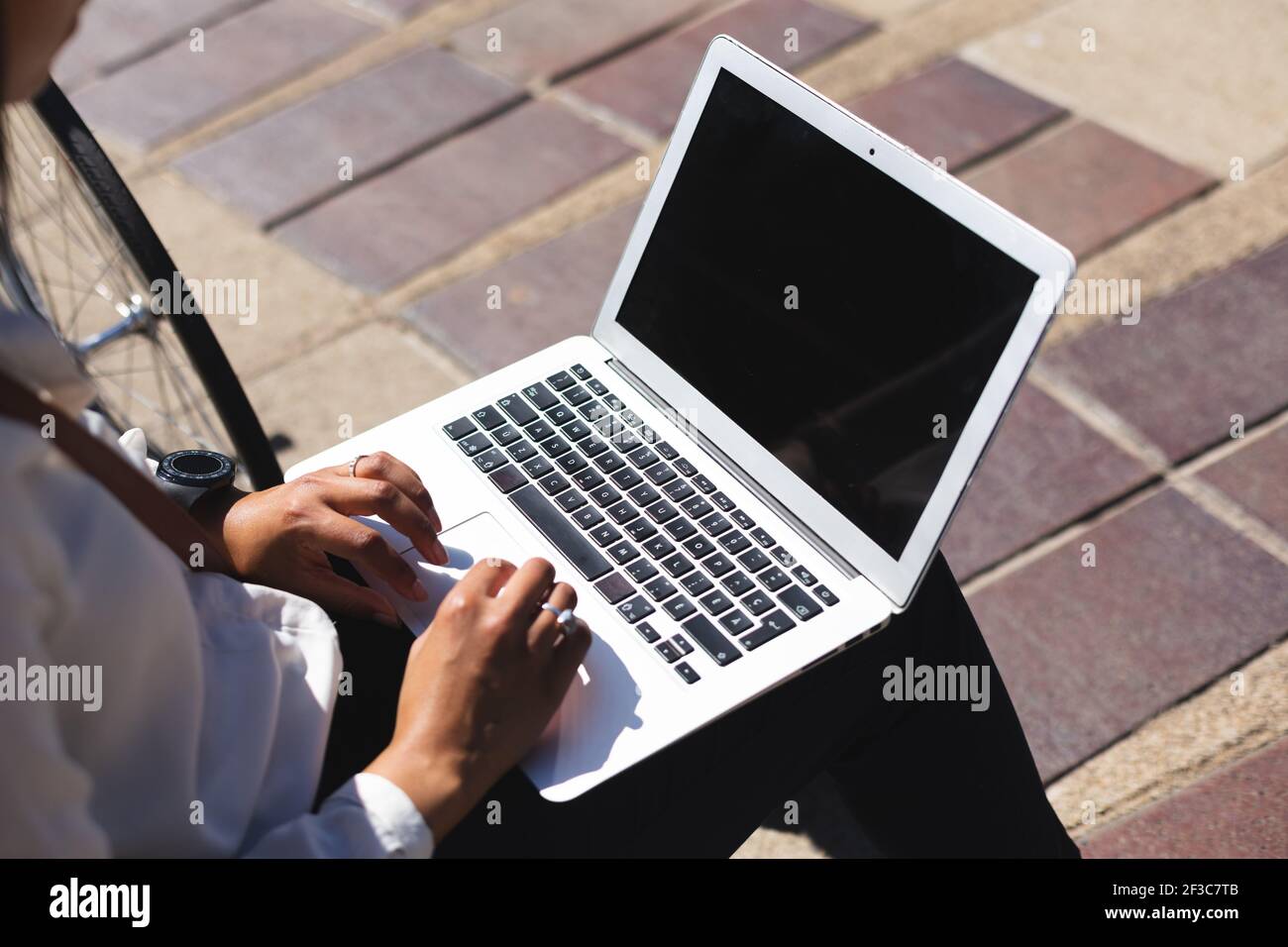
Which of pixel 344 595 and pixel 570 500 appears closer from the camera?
pixel 344 595

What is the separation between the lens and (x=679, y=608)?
4.66 feet

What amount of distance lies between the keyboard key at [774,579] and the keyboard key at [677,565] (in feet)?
0.26

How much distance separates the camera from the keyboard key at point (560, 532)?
148cm

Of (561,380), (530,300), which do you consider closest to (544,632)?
(561,380)

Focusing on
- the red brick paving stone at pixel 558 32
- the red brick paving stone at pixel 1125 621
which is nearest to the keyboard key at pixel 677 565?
the red brick paving stone at pixel 1125 621

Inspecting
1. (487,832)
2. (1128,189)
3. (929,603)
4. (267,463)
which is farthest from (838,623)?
(1128,189)

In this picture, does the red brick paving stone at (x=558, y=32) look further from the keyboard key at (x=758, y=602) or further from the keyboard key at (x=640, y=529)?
the keyboard key at (x=758, y=602)

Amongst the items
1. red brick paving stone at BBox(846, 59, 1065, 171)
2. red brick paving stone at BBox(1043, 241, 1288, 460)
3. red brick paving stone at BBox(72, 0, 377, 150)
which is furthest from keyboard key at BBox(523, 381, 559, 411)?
red brick paving stone at BBox(72, 0, 377, 150)

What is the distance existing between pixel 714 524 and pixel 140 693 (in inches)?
26.2

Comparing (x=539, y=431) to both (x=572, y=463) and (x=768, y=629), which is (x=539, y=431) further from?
(x=768, y=629)

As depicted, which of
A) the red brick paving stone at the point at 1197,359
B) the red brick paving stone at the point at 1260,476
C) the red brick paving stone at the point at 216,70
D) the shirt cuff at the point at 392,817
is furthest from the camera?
the red brick paving stone at the point at 216,70

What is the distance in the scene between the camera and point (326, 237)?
3.27m

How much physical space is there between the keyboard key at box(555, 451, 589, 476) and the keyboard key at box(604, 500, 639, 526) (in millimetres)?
80
